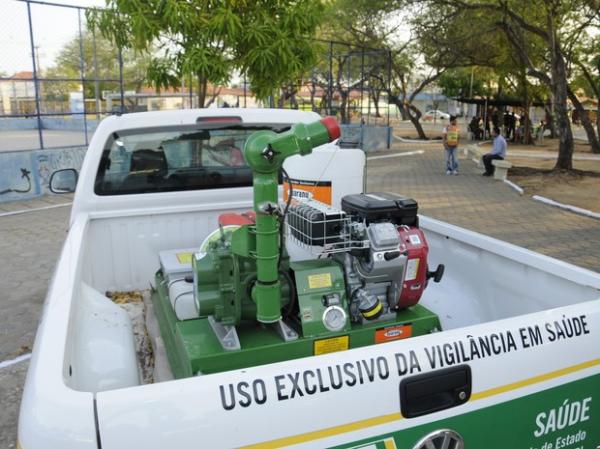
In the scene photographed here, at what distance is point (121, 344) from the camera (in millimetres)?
2314

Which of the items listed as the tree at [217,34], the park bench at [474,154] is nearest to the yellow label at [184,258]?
the tree at [217,34]

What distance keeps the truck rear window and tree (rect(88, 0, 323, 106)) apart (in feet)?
13.7

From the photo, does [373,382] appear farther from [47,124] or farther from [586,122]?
[47,124]

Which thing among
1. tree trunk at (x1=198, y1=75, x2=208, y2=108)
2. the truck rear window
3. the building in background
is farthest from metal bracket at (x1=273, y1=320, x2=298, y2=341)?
the building in background

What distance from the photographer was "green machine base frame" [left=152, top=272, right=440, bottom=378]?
2.22m

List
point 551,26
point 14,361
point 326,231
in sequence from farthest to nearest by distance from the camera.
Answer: point 551,26 → point 14,361 → point 326,231

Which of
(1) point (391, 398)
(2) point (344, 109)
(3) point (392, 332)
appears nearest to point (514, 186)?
(3) point (392, 332)

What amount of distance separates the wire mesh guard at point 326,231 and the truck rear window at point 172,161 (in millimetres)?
1484

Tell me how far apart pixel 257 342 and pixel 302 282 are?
1.06 ft

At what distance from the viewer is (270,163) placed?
2027 millimetres

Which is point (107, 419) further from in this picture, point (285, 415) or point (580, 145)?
point (580, 145)

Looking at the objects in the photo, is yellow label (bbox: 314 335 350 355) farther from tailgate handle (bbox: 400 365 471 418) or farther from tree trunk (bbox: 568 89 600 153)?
tree trunk (bbox: 568 89 600 153)

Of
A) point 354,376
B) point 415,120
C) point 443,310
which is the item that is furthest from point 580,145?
point 354,376

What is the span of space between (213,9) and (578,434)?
7.31 metres
